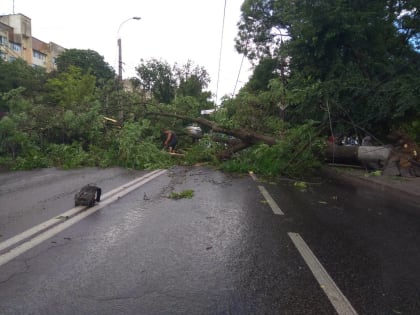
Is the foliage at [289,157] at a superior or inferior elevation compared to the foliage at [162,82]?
inferior

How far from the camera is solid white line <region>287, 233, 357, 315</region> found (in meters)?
2.99

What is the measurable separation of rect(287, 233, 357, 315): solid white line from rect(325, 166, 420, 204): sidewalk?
501cm

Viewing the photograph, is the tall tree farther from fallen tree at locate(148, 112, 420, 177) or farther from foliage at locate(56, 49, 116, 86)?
fallen tree at locate(148, 112, 420, 177)

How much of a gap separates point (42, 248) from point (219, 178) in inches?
277

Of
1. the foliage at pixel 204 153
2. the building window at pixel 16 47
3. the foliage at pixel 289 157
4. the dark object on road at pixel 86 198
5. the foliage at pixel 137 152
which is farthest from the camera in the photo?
the building window at pixel 16 47

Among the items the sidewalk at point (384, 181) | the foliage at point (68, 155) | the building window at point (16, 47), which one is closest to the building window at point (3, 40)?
the building window at point (16, 47)

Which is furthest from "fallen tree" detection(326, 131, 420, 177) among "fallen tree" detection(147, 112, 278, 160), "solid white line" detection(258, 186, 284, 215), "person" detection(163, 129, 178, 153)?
"person" detection(163, 129, 178, 153)

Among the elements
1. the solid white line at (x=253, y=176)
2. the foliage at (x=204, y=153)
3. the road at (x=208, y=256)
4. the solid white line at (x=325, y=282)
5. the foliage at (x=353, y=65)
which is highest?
the foliage at (x=353, y=65)

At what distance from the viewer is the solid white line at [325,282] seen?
2.99 metres

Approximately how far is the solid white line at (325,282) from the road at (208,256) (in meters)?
0.01

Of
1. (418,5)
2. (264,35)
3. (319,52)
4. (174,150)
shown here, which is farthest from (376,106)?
(264,35)

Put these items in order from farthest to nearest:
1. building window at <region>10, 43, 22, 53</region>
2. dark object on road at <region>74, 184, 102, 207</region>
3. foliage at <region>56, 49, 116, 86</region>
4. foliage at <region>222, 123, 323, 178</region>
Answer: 1. foliage at <region>56, 49, 116, 86</region>
2. building window at <region>10, 43, 22, 53</region>
3. foliage at <region>222, 123, 323, 178</region>
4. dark object on road at <region>74, 184, 102, 207</region>

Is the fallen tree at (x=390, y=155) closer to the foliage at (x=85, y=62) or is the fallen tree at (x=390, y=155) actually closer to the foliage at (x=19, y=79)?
the foliage at (x=19, y=79)

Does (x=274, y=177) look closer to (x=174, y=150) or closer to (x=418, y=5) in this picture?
(x=174, y=150)
